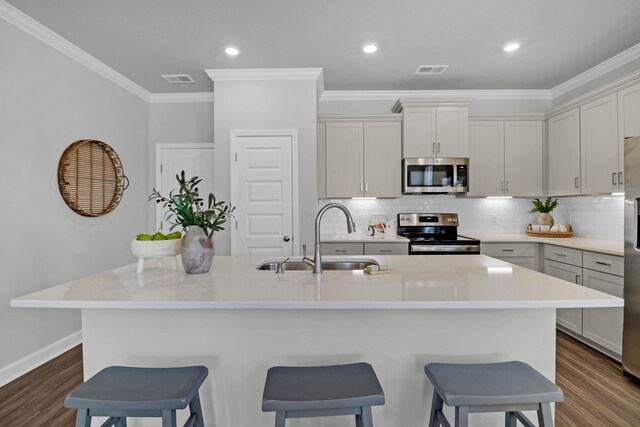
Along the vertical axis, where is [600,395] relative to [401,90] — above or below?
below

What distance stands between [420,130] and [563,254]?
1984 millimetres

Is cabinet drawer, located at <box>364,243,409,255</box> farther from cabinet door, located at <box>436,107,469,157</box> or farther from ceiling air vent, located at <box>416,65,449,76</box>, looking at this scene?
ceiling air vent, located at <box>416,65,449,76</box>

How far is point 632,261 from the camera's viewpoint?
260 centimetres

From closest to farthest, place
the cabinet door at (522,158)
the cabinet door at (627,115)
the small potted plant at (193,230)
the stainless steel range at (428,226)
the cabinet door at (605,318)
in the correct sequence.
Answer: the small potted plant at (193,230) < the cabinet door at (605,318) < the cabinet door at (627,115) < the cabinet door at (522,158) < the stainless steel range at (428,226)

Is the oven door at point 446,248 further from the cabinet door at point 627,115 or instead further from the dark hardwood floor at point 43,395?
the dark hardwood floor at point 43,395

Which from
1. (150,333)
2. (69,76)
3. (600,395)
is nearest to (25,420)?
(150,333)

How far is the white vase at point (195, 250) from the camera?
1862 mm

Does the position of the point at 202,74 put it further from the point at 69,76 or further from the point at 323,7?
the point at 323,7

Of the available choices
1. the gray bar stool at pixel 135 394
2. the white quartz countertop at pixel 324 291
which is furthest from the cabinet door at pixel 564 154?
the gray bar stool at pixel 135 394

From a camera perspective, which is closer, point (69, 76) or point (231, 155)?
point (69, 76)

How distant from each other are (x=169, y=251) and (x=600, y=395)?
2954 mm

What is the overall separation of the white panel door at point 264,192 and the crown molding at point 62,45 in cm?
148

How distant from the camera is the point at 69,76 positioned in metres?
3.33

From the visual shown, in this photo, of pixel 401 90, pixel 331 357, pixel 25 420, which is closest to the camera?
pixel 331 357
